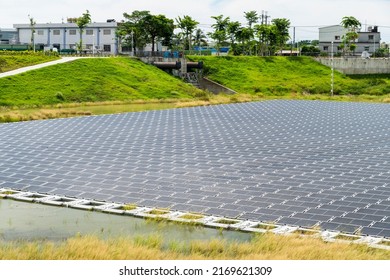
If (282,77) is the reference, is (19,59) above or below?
above

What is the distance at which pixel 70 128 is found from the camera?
1072 inches

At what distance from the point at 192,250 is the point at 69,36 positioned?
76849 mm

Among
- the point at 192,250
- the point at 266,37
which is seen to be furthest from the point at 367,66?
the point at 192,250

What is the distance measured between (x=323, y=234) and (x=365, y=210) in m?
2.27

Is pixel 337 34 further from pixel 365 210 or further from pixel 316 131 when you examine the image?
pixel 365 210

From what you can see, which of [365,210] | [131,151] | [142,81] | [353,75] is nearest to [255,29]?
[353,75]

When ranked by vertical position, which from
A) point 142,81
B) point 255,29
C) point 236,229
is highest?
point 255,29

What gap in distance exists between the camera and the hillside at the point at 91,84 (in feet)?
152

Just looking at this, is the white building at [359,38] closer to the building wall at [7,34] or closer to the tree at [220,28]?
the tree at [220,28]

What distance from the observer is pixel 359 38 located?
8988 centimetres

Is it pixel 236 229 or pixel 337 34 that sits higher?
pixel 337 34

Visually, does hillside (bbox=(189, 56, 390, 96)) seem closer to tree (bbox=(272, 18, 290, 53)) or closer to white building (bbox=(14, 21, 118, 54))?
tree (bbox=(272, 18, 290, 53))

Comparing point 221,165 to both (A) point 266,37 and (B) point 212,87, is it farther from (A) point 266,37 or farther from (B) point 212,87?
(A) point 266,37

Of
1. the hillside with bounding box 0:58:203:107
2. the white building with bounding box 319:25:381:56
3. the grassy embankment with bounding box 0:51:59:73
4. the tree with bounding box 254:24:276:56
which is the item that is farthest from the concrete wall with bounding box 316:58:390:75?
the grassy embankment with bounding box 0:51:59:73
